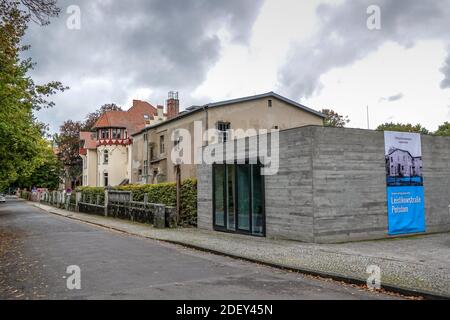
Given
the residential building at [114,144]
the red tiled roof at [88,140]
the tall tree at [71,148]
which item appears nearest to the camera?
the residential building at [114,144]

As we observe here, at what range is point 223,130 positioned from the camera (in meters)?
31.2

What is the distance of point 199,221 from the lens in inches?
780

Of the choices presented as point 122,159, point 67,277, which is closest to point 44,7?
point 67,277

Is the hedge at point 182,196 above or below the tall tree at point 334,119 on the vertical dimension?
below

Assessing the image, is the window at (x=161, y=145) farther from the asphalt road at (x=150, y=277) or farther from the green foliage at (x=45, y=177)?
the green foliage at (x=45, y=177)

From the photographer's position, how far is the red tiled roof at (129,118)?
56969mm

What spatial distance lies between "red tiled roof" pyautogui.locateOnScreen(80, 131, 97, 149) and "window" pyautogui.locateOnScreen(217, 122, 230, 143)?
37485 mm

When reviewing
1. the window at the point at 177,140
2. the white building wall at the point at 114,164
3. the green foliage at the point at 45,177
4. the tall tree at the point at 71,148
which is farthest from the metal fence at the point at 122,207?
the green foliage at the point at 45,177

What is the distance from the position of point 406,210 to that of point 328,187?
3.90 m

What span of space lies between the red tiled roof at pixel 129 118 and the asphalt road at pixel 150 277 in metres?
44.8

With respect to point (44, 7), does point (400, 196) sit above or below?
below

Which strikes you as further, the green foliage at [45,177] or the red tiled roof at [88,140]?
the green foliage at [45,177]

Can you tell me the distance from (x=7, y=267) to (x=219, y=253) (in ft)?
18.0
